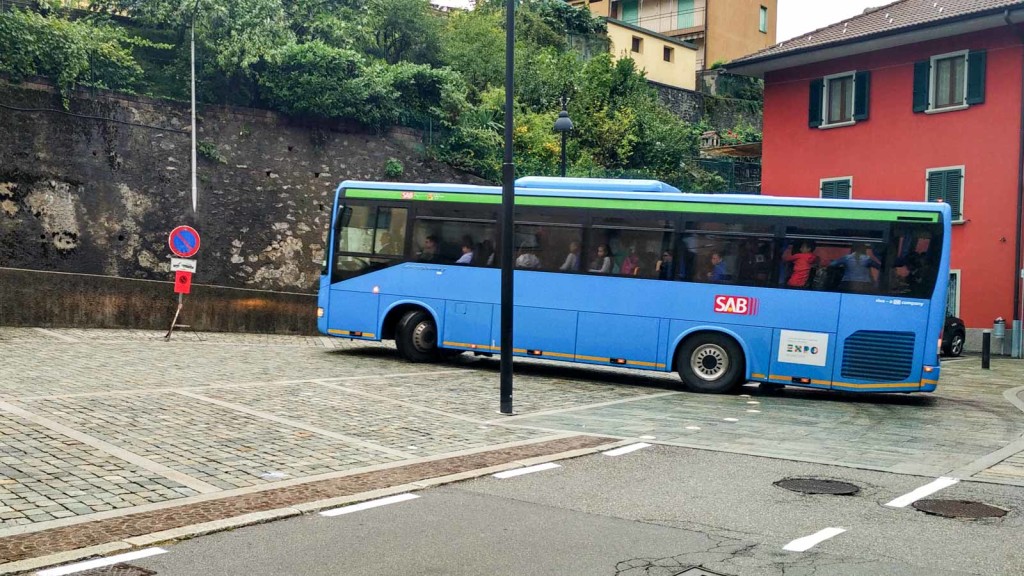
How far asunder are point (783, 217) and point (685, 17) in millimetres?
49586

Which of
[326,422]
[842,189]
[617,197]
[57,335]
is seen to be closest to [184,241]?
[57,335]

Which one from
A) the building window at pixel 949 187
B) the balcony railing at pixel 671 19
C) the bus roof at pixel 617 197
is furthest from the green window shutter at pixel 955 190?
the balcony railing at pixel 671 19

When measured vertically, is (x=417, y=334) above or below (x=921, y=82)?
below

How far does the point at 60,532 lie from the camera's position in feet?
21.6

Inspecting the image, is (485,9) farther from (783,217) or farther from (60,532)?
(60,532)

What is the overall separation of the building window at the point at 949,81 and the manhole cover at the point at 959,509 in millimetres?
23378

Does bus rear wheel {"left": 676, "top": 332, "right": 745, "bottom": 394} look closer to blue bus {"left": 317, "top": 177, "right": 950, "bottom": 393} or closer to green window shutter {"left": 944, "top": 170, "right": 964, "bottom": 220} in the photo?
blue bus {"left": 317, "top": 177, "right": 950, "bottom": 393}

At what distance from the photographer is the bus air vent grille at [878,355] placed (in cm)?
1547

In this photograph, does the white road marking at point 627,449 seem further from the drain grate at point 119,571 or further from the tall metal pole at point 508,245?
the drain grate at point 119,571

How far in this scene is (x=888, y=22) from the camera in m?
30.6

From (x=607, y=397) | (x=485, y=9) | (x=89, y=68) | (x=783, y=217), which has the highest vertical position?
(x=485, y=9)

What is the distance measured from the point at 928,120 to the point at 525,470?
2457 cm

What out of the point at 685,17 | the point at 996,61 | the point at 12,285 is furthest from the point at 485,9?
the point at 12,285

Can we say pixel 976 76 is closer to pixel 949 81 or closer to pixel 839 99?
pixel 949 81
